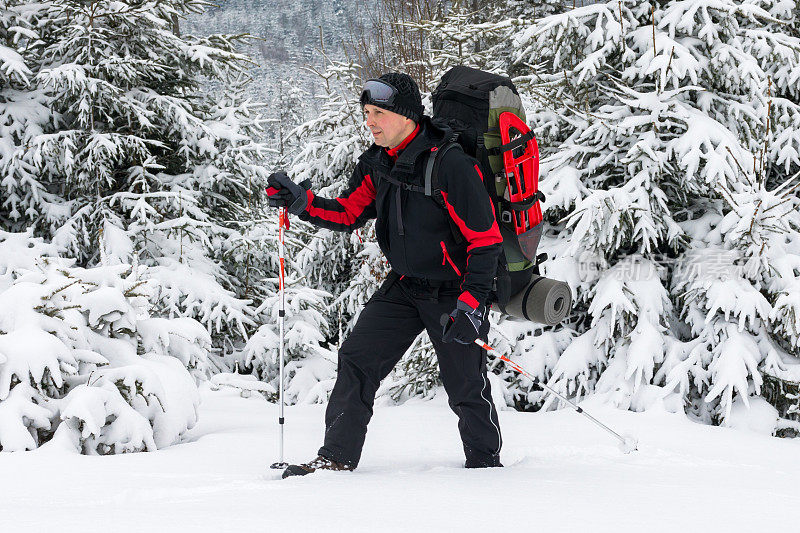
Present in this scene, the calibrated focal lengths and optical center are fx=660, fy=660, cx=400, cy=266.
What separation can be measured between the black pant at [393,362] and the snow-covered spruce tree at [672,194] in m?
2.45

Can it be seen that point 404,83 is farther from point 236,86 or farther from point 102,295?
point 236,86

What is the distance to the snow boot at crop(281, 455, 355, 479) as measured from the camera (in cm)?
313

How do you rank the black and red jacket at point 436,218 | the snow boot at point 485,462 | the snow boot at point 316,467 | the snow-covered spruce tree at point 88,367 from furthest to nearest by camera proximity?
the snow-covered spruce tree at point 88,367
the snow boot at point 485,462
the black and red jacket at point 436,218
the snow boot at point 316,467

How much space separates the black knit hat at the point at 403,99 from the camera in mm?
3385

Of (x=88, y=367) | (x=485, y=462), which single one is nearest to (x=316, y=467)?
(x=485, y=462)

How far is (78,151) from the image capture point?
27.0 ft

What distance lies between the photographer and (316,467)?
3.35 metres

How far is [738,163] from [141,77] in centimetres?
740

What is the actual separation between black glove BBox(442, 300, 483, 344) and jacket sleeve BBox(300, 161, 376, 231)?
1.00m

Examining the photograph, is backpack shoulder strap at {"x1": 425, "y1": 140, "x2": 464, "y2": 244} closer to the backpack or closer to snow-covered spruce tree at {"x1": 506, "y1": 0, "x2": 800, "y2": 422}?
the backpack

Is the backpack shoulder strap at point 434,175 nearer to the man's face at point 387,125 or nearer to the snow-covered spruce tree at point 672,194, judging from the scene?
the man's face at point 387,125

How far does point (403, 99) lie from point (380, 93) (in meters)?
0.12

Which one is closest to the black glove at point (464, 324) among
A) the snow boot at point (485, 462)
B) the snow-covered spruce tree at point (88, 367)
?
the snow boot at point (485, 462)

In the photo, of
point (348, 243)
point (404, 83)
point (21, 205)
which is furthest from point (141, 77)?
point (404, 83)
